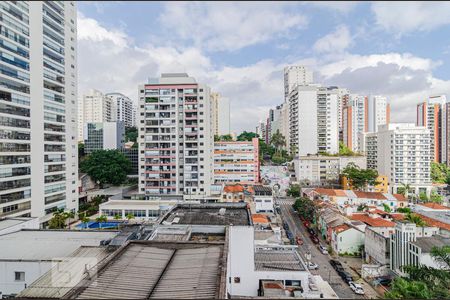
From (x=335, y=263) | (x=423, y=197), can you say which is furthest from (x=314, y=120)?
(x=335, y=263)

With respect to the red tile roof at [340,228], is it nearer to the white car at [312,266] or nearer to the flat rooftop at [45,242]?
the white car at [312,266]

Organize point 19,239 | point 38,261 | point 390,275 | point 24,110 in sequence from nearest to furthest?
point 38,261
point 19,239
point 390,275
point 24,110

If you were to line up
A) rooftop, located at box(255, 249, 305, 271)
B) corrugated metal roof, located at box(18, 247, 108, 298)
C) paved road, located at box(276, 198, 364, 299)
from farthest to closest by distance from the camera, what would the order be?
1. paved road, located at box(276, 198, 364, 299)
2. rooftop, located at box(255, 249, 305, 271)
3. corrugated metal roof, located at box(18, 247, 108, 298)

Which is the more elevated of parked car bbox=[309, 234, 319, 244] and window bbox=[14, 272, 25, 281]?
window bbox=[14, 272, 25, 281]

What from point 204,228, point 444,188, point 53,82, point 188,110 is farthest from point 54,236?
point 444,188

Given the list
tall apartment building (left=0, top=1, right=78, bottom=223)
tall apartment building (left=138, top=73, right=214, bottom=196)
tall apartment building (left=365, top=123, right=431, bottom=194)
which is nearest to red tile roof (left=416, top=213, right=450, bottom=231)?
tall apartment building (left=365, top=123, right=431, bottom=194)

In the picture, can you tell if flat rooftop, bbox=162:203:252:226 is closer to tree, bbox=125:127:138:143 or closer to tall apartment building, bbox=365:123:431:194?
tall apartment building, bbox=365:123:431:194

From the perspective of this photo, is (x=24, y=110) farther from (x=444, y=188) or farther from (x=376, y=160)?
(x=444, y=188)
